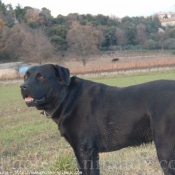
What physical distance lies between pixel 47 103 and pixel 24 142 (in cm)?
546

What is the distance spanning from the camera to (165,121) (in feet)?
12.8

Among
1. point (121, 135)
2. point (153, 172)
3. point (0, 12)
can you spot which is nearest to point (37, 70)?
point (121, 135)

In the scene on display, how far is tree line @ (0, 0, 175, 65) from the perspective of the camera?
272 ft

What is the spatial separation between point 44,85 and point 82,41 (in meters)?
85.8

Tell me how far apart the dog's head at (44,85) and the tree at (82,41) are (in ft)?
235

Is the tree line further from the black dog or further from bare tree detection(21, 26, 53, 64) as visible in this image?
the black dog

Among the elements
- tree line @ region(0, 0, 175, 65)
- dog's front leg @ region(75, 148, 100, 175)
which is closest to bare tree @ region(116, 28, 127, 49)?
tree line @ region(0, 0, 175, 65)

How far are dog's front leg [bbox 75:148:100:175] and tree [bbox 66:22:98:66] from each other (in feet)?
236

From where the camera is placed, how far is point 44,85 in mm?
4414

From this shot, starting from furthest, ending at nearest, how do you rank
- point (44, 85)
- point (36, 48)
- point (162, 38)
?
1. point (162, 38)
2. point (36, 48)
3. point (44, 85)

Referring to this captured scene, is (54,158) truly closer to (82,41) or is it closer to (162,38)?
(82,41)

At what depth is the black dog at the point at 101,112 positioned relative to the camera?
156 inches

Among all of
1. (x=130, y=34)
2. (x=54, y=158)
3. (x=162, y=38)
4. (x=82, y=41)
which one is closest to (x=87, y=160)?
(x=54, y=158)

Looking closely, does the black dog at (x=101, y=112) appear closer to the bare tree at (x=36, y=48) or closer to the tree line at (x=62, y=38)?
the tree line at (x=62, y=38)
